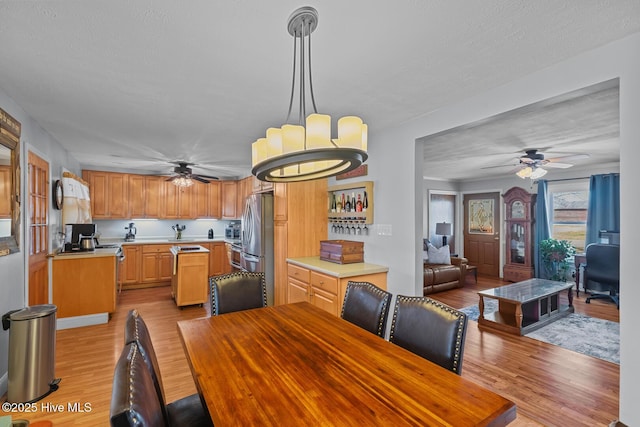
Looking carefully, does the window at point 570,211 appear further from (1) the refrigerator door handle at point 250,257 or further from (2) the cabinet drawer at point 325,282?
(1) the refrigerator door handle at point 250,257

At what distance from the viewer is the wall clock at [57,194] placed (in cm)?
386

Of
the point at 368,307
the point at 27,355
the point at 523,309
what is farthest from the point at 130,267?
the point at 523,309

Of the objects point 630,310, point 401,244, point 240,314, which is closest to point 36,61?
point 240,314

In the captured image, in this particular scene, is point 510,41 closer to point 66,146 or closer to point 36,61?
point 36,61

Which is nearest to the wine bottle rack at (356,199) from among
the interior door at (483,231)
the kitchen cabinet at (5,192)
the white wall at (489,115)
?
the white wall at (489,115)

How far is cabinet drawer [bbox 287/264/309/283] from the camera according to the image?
138 inches

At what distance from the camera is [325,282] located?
3135 millimetres

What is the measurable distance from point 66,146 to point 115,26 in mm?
3660

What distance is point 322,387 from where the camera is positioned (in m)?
1.17

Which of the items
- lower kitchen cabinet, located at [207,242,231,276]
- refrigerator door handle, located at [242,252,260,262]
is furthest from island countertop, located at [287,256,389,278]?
lower kitchen cabinet, located at [207,242,231,276]

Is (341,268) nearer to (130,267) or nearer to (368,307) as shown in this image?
(368,307)

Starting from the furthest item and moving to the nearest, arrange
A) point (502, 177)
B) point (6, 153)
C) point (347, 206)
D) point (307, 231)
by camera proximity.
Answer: point (502, 177) → point (307, 231) → point (347, 206) → point (6, 153)

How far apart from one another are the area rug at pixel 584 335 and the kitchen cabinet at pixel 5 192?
5.09 meters

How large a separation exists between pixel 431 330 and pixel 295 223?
2633 millimetres
